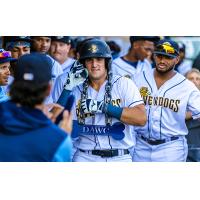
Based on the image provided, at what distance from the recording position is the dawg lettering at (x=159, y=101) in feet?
20.4

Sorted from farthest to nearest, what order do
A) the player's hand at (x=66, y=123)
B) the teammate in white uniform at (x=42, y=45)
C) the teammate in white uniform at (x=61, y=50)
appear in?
the teammate in white uniform at (x=61, y=50) < the teammate in white uniform at (x=42, y=45) < the player's hand at (x=66, y=123)

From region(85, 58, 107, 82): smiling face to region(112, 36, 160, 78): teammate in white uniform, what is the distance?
2174 mm

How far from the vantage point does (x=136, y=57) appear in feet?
26.3

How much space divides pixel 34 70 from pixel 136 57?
15.8 ft

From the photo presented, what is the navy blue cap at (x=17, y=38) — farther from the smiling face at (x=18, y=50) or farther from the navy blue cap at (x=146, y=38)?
the navy blue cap at (x=146, y=38)

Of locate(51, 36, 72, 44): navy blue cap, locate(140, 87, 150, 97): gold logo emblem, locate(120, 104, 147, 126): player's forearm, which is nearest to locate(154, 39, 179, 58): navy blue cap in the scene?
locate(140, 87, 150, 97): gold logo emblem

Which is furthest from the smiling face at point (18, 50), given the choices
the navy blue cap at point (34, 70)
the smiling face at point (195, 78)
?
the navy blue cap at point (34, 70)

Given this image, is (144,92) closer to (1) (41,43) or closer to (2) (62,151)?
(1) (41,43)

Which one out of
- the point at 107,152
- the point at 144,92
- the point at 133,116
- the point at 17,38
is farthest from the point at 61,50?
the point at 133,116

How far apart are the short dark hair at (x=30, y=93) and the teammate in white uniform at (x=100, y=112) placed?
2.12 meters

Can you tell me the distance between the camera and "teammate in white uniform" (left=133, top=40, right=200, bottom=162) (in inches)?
245
